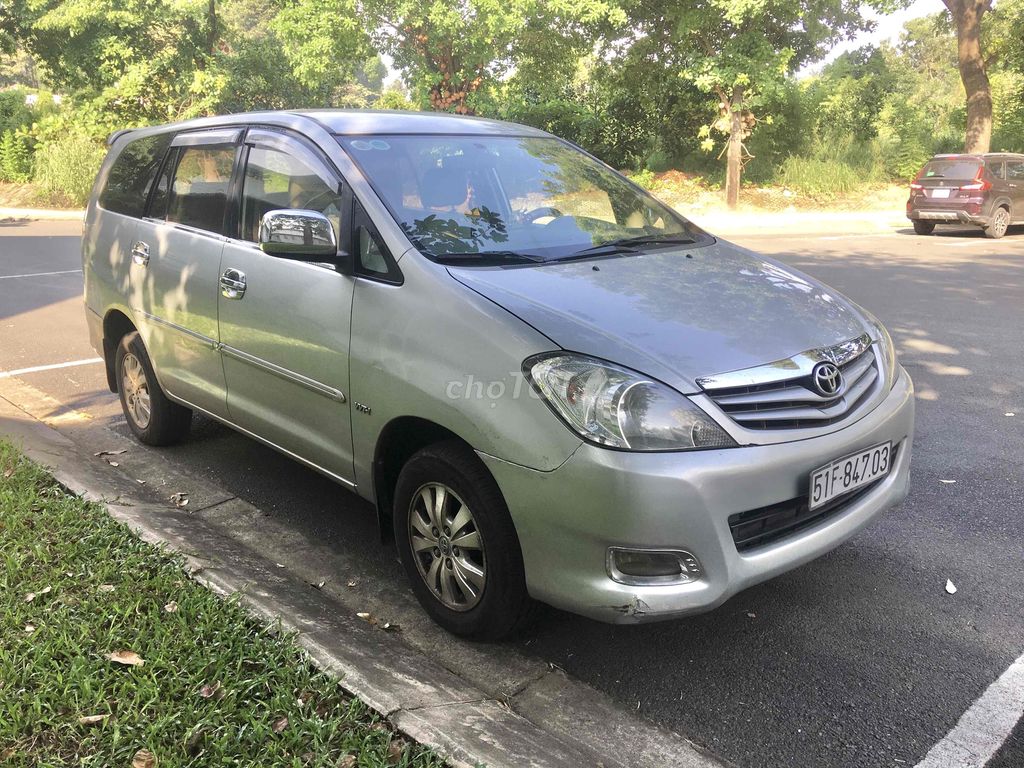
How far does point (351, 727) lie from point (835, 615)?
5.98 feet

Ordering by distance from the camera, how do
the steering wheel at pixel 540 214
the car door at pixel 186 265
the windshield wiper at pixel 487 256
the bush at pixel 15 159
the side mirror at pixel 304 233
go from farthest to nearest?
the bush at pixel 15 159, the car door at pixel 186 265, the steering wheel at pixel 540 214, the side mirror at pixel 304 233, the windshield wiper at pixel 487 256

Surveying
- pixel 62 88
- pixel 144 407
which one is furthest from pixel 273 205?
pixel 62 88

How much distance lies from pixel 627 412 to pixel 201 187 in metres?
2.82

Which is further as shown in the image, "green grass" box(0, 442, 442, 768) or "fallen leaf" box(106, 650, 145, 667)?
"fallen leaf" box(106, 650, 145, 667)

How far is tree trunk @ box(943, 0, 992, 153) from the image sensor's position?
2137 centimetres

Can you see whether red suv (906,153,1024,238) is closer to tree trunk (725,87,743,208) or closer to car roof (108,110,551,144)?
tree trunk (725,87,743,208)

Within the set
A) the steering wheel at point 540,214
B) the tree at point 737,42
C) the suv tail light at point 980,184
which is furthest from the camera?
the tree at point 737,42

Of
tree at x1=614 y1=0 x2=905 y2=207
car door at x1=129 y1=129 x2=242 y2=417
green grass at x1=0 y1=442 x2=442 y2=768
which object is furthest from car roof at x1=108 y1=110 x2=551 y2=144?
tree at x1=614 y1=0 x2=905 y2=207

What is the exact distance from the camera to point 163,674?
257 centimetres

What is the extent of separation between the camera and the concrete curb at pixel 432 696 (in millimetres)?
2305

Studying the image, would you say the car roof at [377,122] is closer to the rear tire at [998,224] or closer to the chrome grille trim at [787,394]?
the chrome grille trim at [787,394]

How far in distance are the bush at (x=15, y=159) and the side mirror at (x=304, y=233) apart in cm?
2681

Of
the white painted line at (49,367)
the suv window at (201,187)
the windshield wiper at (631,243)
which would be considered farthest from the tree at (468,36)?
the windshield wiper at (631,243)

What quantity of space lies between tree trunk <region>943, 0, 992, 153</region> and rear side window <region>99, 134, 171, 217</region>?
21930mm
